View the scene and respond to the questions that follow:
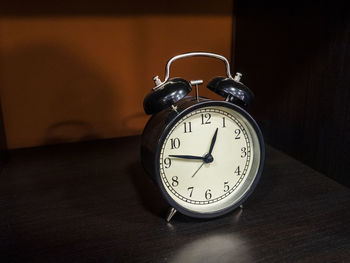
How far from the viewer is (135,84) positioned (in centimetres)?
139

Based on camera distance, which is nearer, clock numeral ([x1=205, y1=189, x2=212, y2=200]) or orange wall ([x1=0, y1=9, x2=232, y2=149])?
clock numeral ([x1=205, y1=189, x2=212, y2=200])

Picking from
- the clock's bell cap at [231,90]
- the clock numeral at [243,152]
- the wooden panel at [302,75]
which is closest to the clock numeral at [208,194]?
the clock numeral at [243,152]

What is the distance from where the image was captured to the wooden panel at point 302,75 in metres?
0.98

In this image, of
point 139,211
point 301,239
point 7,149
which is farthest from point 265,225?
point 7,149

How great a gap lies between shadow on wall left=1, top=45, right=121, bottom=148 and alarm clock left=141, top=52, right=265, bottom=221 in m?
0.59

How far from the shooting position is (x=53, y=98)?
1.29 m

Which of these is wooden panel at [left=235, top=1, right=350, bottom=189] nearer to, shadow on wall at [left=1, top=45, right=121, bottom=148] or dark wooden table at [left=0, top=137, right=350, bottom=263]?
dark wooden table at [left=0, top=137, right=350, bottom=263]

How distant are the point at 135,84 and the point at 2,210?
0.70 m

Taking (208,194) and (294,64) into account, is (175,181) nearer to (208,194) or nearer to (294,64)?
(208,194)

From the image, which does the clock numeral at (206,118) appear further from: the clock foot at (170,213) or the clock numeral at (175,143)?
the clock foot at (170,213)

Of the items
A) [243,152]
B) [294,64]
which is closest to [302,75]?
[294,64]

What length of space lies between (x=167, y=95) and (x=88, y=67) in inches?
26.3

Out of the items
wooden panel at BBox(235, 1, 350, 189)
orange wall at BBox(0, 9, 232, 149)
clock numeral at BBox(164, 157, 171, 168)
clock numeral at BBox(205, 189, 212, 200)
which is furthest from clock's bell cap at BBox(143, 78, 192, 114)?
orange wall at BBox(0, 9, 232, 149)

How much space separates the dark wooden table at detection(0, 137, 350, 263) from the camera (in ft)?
2.30
